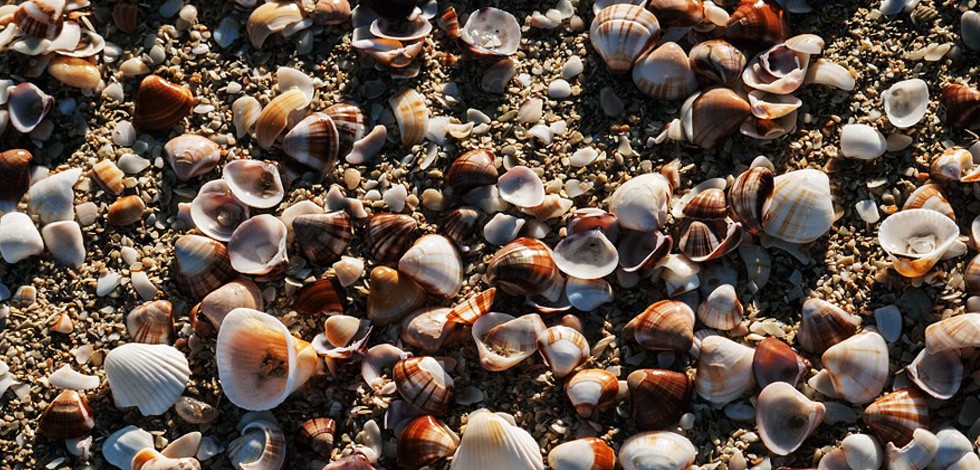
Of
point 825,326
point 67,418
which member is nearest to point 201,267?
point 67,418

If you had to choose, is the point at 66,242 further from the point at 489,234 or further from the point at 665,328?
the point at 665,328

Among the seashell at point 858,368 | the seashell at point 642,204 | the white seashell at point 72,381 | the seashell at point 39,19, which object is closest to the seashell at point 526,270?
the seashell at point 642,204

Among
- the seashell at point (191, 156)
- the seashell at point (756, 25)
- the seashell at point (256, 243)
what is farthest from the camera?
the seashell at point (756, 25)

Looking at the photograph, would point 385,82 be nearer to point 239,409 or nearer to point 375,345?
point 375,345

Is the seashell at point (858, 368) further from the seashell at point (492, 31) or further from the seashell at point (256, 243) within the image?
the seashell at point (256, 243)

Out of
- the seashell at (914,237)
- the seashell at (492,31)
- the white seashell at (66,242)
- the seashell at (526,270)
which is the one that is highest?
the seashell at (492,31)

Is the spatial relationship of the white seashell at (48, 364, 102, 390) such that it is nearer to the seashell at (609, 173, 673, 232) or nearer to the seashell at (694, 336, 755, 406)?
the seashell at (609, 173, 673, 232)
